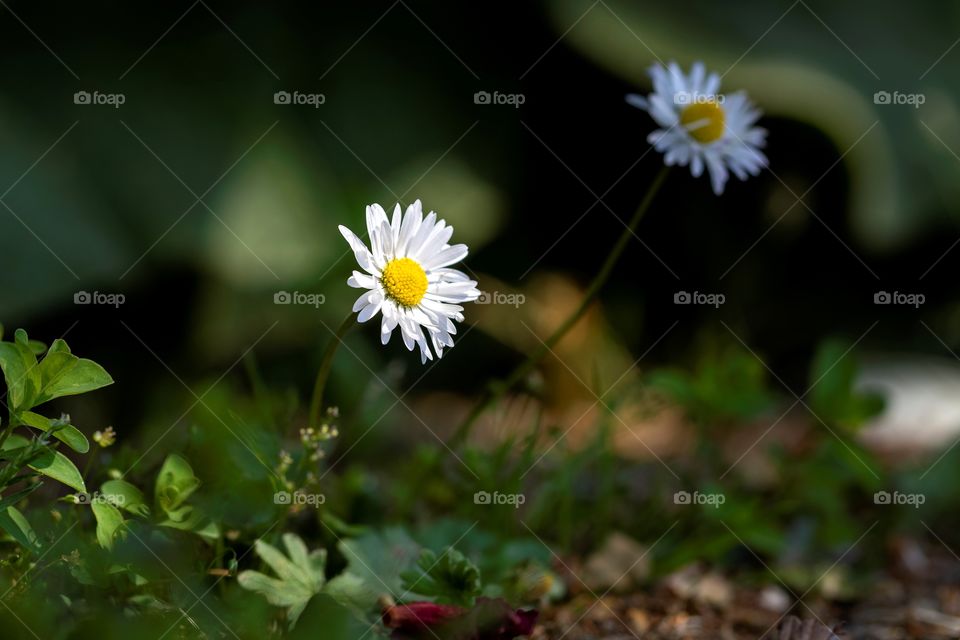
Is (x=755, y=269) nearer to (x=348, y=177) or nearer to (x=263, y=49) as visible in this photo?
(x=348, y=177)

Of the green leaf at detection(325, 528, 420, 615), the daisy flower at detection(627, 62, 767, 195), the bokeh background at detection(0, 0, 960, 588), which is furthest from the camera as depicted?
the bokeh background at detection(0, 0, 960, 588)

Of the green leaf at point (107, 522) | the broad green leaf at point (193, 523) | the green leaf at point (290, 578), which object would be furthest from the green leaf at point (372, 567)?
the green leaf at point (107, 522)

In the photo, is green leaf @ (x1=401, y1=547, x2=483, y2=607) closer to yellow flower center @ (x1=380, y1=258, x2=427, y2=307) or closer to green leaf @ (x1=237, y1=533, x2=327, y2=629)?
green leaf @ (x1=237, y1=533, x2=327, y2=629)

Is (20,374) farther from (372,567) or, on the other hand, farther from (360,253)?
(372,567)

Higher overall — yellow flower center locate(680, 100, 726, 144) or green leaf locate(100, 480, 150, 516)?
yellow flower center locate(680, 100, 726, 144)

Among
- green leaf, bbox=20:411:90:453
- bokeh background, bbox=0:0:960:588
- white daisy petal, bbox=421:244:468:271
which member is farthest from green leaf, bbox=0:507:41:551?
bokeh background, bbox=0:0:960:588

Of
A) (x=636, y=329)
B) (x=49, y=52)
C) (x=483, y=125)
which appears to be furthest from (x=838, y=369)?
(x=49, y=52)
